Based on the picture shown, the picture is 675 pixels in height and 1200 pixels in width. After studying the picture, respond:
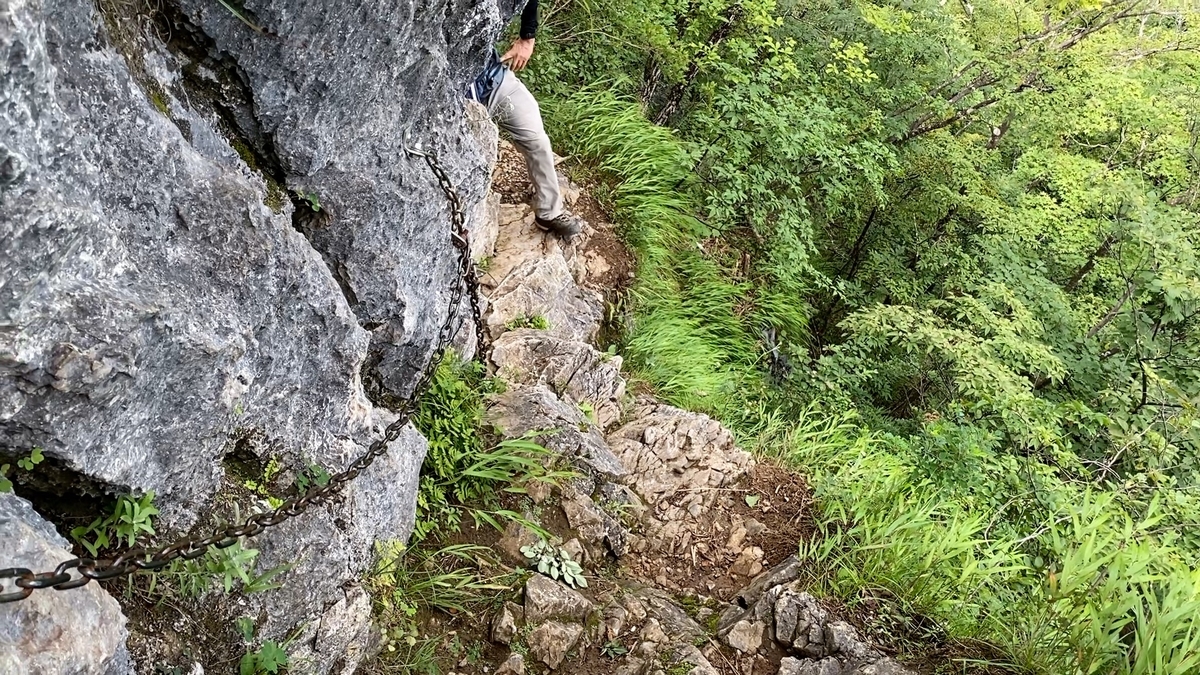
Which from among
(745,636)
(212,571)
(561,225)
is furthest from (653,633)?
(561,225)

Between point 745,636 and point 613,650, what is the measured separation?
2.36ft

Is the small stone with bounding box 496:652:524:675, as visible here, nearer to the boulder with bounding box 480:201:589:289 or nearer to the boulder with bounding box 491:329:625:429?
the boulder with bounding box 491:329:625:429

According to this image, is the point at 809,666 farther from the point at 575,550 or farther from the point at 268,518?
the point at 268,518

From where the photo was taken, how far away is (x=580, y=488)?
398 cm

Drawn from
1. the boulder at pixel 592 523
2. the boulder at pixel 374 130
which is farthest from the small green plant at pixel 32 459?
the boulder at pixel 592 523

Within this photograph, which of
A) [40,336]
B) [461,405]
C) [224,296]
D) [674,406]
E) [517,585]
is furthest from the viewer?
[674,406]

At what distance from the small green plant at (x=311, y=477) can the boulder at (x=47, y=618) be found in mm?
785

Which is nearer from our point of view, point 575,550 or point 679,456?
point 575,550

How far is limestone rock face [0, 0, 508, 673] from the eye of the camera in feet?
5.08

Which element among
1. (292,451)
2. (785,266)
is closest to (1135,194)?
(785,266)

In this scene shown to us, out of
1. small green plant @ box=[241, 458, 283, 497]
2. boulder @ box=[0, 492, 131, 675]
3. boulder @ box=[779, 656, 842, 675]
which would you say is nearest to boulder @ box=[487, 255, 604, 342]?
small green plant @ box=[241, 458, 283, 497]

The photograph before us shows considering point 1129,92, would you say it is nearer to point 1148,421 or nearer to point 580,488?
point 1148,421

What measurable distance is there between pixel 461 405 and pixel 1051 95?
7.57 m

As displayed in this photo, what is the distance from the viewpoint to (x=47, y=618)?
1.54 m
